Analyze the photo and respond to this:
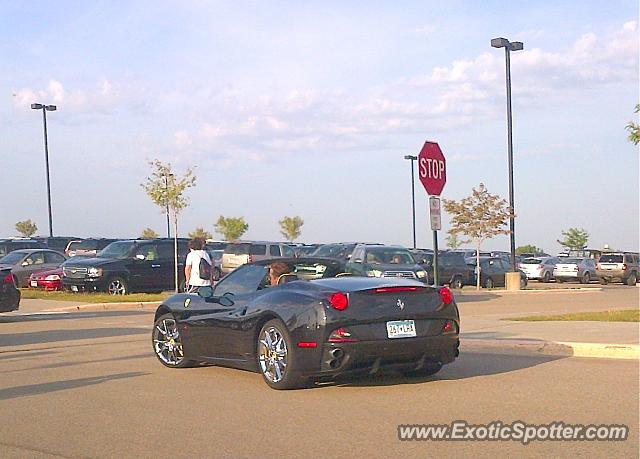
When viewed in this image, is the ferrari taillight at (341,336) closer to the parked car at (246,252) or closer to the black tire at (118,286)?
the black tire at (118,286)

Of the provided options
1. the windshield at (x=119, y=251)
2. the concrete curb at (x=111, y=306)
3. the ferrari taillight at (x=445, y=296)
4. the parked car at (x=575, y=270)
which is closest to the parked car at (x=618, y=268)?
the parked car at (x=575, y=270)

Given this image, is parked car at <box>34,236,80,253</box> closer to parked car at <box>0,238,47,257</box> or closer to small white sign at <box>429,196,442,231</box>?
parked car at <box>0,238,47,257</box>

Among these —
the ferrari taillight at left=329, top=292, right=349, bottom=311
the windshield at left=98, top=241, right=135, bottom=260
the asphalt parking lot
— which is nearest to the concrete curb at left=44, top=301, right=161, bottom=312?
the windshield at left=98, top=241, right=135, bottom=260

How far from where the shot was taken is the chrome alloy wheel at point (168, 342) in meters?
12.1

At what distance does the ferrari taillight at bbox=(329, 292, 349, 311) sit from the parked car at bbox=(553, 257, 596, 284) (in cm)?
3941

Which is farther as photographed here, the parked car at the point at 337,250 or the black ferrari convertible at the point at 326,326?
the parked car at the point at 337,250

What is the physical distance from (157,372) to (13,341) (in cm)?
515

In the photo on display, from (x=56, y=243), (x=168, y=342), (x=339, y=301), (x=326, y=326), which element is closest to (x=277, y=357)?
(x=326, y=326)

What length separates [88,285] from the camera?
2747cm

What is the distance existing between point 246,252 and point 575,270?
70.6 ft

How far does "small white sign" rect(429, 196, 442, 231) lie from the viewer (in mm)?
15303

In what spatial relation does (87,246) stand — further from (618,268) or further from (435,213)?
(435,213)

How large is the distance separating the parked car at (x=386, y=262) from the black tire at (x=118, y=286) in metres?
6.61

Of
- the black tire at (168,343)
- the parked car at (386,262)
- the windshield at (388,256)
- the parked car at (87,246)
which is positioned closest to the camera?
the black tire at (168,343)
